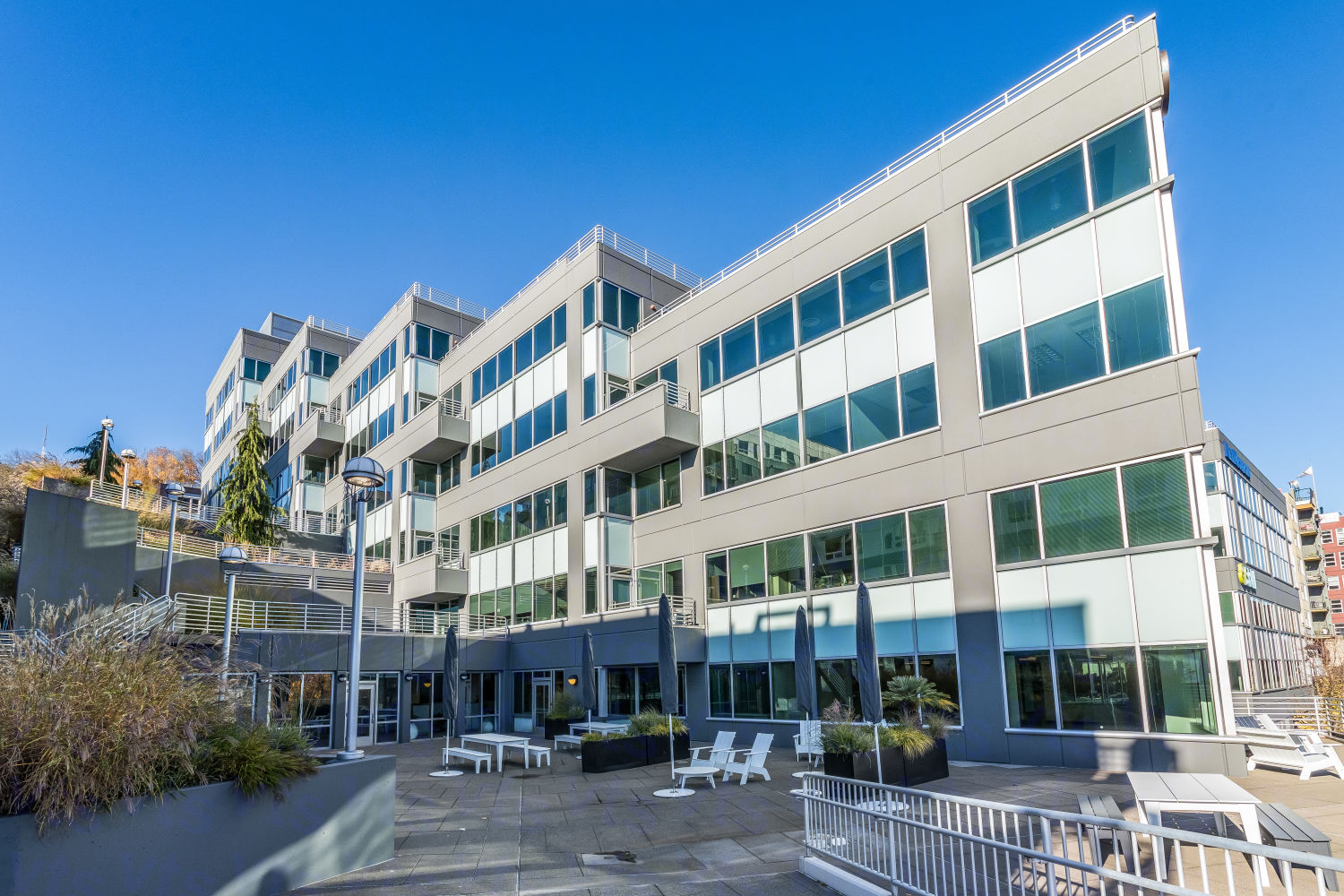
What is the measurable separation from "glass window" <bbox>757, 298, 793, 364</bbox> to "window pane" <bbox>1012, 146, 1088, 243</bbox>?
670cm

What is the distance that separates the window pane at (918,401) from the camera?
62.1 feet

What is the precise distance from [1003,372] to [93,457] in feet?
165

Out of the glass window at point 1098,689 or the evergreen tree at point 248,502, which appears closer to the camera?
the glass window at point 1098,689

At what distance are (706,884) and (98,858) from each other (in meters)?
5.19

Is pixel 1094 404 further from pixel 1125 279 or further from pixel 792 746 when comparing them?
pixel 792 746

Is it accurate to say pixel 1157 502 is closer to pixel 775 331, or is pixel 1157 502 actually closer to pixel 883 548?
pixel 883 548

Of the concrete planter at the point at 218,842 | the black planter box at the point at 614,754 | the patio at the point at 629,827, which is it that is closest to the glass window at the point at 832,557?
the patio at the point at 629,827

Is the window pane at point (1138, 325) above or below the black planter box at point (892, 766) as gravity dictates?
above

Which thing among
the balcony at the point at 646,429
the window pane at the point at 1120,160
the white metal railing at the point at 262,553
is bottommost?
the white metal railing at the point at 262,553

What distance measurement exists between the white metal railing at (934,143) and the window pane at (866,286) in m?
1.79

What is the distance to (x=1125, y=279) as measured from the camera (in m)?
15.9

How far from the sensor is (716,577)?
24.0m

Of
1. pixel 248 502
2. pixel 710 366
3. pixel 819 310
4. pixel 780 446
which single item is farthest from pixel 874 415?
pixel 248 502

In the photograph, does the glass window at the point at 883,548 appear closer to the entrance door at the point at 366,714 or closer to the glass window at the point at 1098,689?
the glass window at the point at 1098,689
